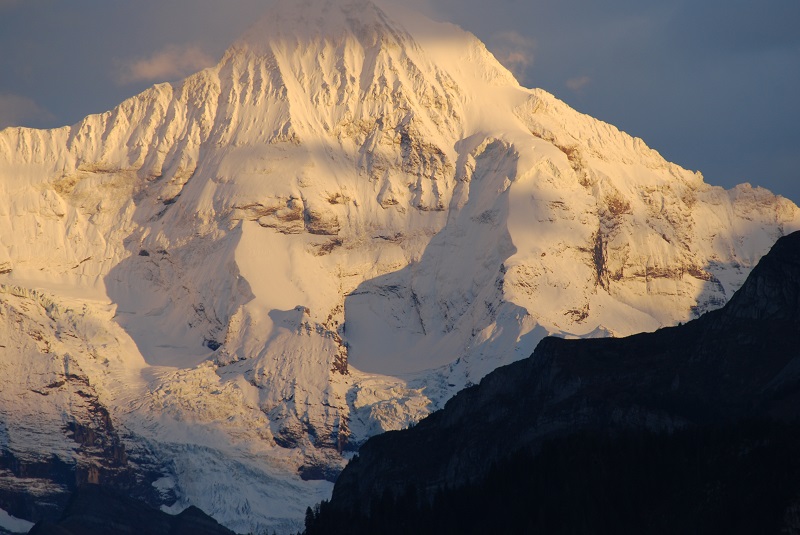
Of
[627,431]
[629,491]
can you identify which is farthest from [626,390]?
[629,491]

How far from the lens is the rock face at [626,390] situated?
13825cm

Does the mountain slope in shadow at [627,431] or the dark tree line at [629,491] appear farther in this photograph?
the mountain slope in shadow at [627,431]

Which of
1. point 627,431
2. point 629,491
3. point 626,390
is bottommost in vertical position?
point 629,491

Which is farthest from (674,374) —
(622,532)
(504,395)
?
(622,532)

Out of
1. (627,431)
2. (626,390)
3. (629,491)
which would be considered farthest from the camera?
(626,390)

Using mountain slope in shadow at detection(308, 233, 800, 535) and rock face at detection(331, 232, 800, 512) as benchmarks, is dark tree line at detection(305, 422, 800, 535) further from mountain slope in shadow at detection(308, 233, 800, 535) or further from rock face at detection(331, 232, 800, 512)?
rock face at detection(331, 232, 800, 512)

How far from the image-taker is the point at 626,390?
14275 cm

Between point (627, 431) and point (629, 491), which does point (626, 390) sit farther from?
point (629, 491)

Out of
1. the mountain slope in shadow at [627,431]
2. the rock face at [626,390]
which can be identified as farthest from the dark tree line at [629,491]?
the rock face at [626,390]

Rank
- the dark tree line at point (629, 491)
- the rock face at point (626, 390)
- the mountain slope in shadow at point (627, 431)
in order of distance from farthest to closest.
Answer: the rock face at point (626, 390), the mountain slope in shadow at point (627, 431), the dark tree line at point (629, 491)

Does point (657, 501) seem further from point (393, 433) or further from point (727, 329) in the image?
point (393, 433)

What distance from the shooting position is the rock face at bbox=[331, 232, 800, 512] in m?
138

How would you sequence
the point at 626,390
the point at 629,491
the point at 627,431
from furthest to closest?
the point at 626,390 → the point at 627,431 → the point at 629,491

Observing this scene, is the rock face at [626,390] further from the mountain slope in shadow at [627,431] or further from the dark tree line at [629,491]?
the dark tree line at [629,491]
